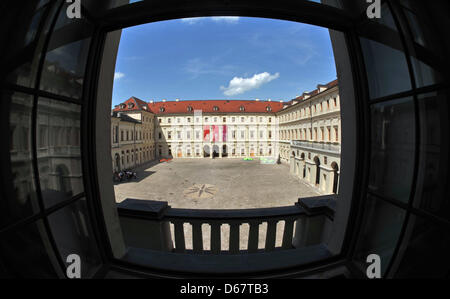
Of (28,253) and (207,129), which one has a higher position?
(207,129)

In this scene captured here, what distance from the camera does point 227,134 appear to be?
3956 centimetres

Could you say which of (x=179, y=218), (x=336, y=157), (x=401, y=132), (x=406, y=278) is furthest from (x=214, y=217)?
(x=336, y=157)

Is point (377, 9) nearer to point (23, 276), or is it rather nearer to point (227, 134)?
point (23, 276)

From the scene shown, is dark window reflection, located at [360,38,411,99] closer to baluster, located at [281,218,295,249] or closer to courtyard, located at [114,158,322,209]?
baluster, located at [281,218,295,249]

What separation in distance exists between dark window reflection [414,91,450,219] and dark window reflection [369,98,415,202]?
71 mm

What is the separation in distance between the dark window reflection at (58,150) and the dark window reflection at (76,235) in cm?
15

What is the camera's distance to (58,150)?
59.9 inches

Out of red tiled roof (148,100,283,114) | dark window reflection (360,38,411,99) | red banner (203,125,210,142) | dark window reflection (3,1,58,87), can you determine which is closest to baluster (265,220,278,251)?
dark window reflection (360,38,411,99)

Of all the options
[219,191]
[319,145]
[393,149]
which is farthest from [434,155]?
[319,145]

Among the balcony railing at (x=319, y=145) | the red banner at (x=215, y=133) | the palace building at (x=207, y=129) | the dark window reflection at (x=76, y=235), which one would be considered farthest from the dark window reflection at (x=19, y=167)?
the red banner at (x=215, y=133)

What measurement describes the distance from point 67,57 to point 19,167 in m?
1.04

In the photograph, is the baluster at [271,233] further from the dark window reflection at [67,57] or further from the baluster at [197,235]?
the dark window reflection at [67,57]

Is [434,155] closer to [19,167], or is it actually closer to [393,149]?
[393,149]

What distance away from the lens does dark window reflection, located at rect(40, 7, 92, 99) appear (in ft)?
4.66
